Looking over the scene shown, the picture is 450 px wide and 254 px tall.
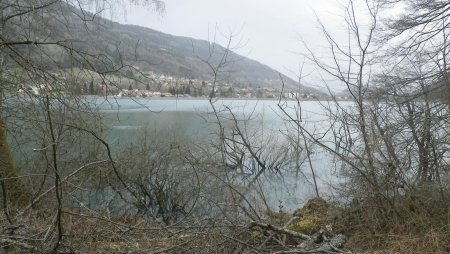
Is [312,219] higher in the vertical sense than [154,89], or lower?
lower

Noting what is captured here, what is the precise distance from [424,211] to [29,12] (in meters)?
6.41

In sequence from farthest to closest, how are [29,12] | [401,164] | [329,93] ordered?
[329,93]
[401,164]
[29,12]

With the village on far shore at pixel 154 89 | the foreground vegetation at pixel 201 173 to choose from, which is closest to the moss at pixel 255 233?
the foreground vegetation at pixel 201 173

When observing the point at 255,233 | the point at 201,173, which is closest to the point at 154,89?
the point at 255,233

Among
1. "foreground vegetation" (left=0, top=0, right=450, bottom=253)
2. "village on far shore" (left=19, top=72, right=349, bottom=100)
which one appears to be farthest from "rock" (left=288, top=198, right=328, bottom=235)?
"village on far shore" (left=19, top=72, right=349, bottom=100)

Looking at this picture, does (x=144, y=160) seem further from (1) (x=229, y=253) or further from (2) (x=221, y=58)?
(1) (x=229, y=253)

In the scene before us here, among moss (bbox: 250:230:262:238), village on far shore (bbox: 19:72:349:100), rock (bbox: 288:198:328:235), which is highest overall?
village on far shore (bbox: 19:72:349:100)

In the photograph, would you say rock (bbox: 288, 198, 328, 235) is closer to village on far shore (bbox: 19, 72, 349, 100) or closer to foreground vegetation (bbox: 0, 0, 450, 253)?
foreground vegetation (bbox: 0, 0, 450, 253)

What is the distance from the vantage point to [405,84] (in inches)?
507

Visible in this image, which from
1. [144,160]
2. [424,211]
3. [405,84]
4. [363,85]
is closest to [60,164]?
[144,160]

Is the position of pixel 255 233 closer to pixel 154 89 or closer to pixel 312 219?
pixel 312 219

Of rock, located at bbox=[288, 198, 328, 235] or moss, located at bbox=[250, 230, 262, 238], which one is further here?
rock, located at bbox=[288, 198, 328, 235]

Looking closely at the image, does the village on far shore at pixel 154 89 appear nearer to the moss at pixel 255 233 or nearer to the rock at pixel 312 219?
the moss at pixel 255 233

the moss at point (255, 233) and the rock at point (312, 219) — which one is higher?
the moss at point (255, 233)
